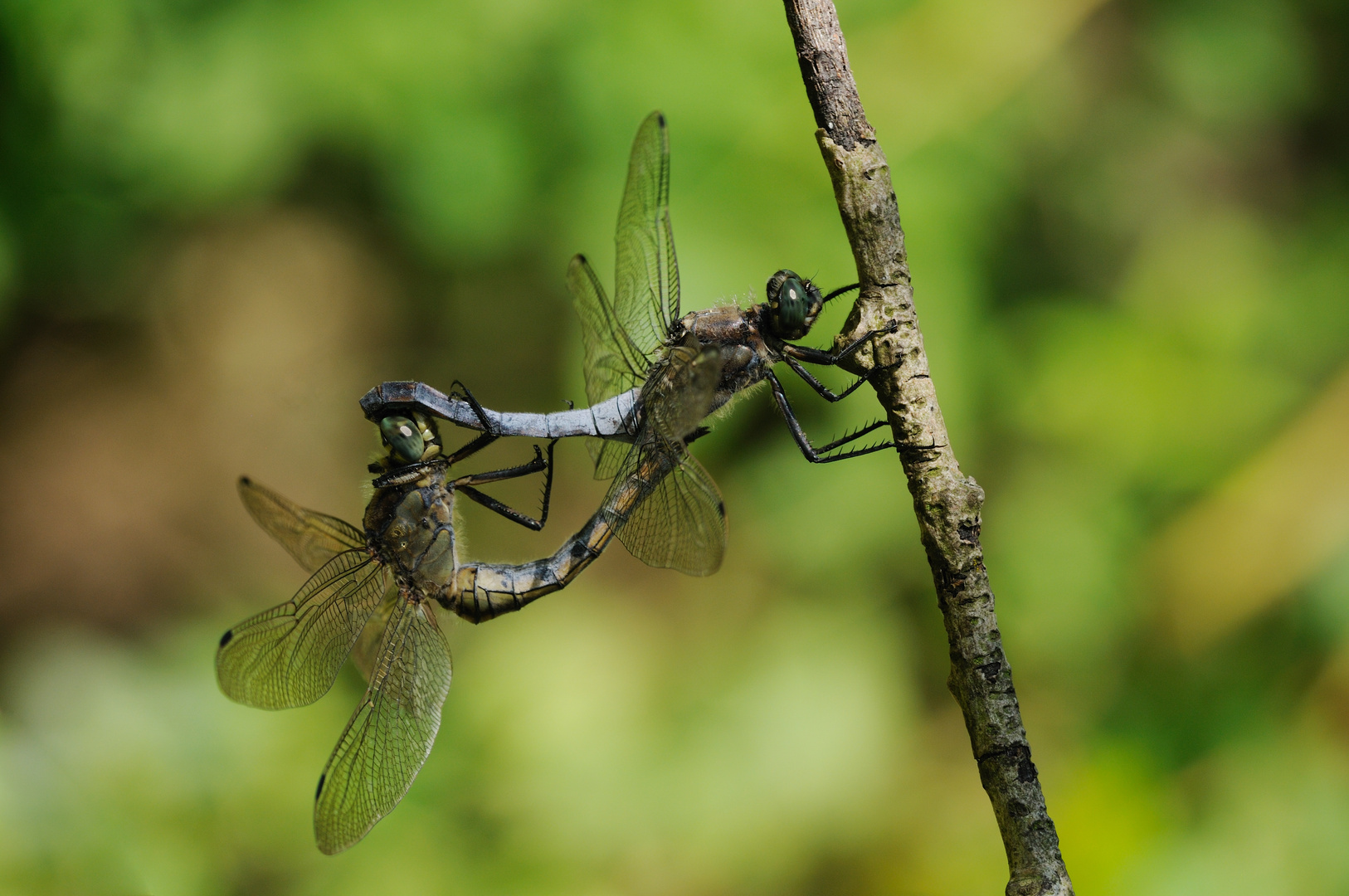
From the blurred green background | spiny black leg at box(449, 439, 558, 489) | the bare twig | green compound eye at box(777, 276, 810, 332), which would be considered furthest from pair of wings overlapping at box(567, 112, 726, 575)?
the bare twig

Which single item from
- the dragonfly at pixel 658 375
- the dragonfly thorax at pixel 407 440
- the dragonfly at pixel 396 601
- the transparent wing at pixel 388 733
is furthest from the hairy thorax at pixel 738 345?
the transparent wing at pixel 388 733

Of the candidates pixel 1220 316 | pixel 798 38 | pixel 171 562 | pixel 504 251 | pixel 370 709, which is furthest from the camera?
pixel 171 562

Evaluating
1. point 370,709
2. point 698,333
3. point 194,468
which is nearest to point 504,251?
point 698,333

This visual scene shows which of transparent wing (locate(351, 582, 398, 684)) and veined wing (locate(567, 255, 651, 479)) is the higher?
veined wing (locate(567, 255, 651, 479))

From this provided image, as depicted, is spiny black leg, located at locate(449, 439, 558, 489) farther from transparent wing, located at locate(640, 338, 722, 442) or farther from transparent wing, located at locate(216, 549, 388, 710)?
transparent wing, located at locate(216, 549, 388, 710)

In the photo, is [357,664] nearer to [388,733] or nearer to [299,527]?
[388,733]

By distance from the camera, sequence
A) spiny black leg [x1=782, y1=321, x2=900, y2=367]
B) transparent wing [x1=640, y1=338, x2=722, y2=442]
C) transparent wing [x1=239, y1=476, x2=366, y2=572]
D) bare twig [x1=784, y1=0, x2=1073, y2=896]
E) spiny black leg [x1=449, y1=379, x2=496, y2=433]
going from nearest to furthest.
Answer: bare twig [x1=784, y1=0, x2=1073, y2=896] → spiny black leg [x1=782, y1=321, x2=900, y2=367] → transparent wing [x1=640, y1=338, x2=722, y2=442] → spiny black leg [x1=449, y1=379, x2=496, y2=433] → transparent wing [x1=239, y1=476, x2=366, y2=572]

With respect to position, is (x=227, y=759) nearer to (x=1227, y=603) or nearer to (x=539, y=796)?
(x=539, y=796)
